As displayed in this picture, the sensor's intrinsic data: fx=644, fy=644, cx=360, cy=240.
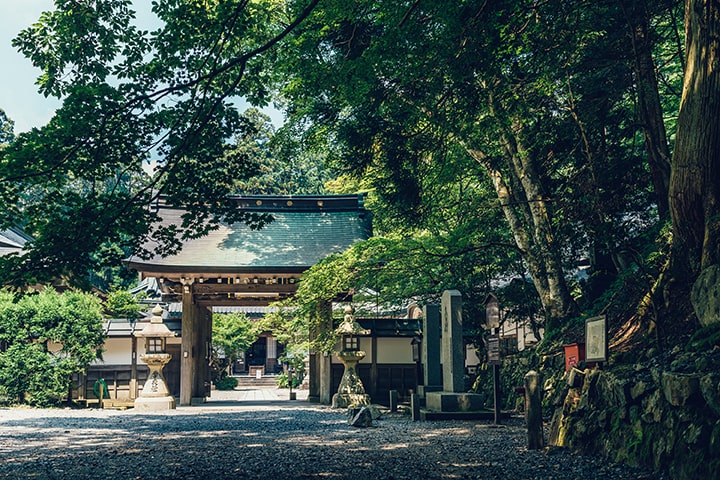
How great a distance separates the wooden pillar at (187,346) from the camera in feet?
53.8

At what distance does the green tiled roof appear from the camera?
15953 mm

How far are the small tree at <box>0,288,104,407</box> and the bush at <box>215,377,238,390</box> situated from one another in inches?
433

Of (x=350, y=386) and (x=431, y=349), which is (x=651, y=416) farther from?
(x=350, y=386)

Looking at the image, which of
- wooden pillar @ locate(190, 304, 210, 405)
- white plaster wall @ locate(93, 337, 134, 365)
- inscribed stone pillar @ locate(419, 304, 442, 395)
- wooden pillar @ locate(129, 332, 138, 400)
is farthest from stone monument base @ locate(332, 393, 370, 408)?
white plaster wall @ locate(93, 337, 134, 365)

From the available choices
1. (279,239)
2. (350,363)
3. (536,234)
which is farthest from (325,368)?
(536,234)

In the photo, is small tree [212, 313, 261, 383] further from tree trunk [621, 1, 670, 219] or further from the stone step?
tree trunk [621, 1, 670, 219]

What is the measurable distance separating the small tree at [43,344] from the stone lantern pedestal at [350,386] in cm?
695

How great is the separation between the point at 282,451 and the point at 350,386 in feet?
26.8

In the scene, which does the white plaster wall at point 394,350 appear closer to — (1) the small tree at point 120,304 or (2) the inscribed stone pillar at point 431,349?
(2) the inscribed stone pillar at point 431,349

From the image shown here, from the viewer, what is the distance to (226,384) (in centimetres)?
2795

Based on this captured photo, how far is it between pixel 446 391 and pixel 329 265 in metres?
3.48

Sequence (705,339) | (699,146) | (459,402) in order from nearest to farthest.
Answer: (705,339) < (699,146) < (459,402)

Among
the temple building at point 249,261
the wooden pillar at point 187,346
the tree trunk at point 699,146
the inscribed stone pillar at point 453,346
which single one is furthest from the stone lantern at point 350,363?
the tree trunk at point 699,146

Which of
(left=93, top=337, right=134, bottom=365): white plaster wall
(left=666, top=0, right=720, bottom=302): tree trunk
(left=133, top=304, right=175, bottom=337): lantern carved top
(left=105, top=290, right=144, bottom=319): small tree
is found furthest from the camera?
(left=105, top=290, right=144, bottom=319): small tree
